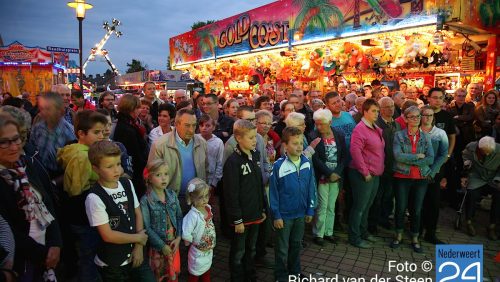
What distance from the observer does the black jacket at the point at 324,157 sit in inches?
172

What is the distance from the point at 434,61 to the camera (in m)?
8.49

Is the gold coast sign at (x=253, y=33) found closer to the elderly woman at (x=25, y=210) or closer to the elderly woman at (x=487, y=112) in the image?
the elderly woman at (x=487, y=112)

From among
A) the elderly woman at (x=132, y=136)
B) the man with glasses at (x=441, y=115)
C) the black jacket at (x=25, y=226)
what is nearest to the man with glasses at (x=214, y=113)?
the elderly woman at (x=132, y=136)

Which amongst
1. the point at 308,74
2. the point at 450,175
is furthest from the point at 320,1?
the point at 450,175

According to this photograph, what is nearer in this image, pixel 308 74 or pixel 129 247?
pixel 129 247

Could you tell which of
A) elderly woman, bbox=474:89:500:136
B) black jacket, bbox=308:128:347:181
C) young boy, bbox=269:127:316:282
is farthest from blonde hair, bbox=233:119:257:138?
elderly woman, bbox=474:89:500:136

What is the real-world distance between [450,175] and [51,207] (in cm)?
606

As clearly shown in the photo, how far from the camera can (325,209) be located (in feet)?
14.9

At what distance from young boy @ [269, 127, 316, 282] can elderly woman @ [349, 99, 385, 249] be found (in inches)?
43.4

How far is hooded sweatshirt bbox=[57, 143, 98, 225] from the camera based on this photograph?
2770 millimetres

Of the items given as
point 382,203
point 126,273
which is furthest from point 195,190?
point 382,203

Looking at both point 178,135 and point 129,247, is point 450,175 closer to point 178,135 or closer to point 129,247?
point 178,135

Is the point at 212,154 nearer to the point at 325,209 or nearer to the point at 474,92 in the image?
the point at 325,209

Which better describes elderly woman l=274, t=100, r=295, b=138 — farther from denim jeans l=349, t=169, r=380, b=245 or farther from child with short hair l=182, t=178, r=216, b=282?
child with short hair l=182, t=178, r=216, b=282
